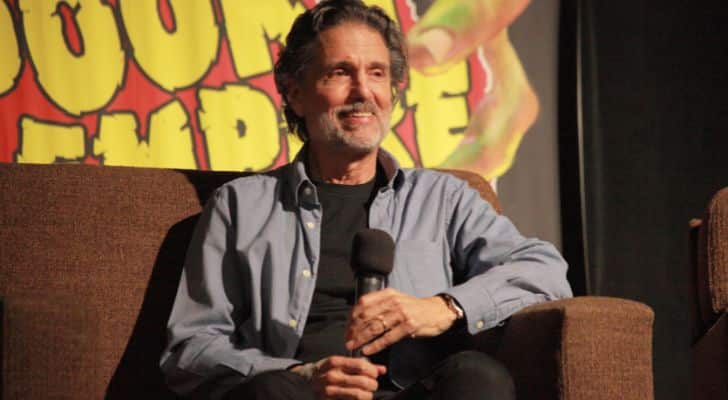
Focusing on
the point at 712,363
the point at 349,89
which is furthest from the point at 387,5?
the point at 712,363

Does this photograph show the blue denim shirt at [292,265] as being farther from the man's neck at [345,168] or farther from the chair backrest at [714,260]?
the chair backrest at [714,260]

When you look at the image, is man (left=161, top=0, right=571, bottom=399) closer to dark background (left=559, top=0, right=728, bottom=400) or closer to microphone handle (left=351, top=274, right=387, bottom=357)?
microphone handle (left=351, top=274, right=387, bottom=357)

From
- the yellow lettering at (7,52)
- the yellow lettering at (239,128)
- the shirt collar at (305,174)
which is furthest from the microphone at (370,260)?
the yellow lettering at (7,52)

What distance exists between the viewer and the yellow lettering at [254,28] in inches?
120

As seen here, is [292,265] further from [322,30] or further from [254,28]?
[254,28]

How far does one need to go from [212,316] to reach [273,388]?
0.36 meters

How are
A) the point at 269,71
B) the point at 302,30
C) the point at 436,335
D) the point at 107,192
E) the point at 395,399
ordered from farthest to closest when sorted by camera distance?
the point at 269,71, the point at 302,30, the point at 107,192, the point at 436,335, the point at 395,399

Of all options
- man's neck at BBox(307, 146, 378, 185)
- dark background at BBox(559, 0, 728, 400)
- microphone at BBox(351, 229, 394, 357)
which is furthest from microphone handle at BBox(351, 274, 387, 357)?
dark background at BBox(559, 0, 728, 400)

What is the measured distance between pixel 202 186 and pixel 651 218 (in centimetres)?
181

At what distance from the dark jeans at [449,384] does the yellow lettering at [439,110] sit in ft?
5.59

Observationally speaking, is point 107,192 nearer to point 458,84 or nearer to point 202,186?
point 202,186

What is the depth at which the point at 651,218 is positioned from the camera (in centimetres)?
334

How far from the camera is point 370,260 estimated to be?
147 cm

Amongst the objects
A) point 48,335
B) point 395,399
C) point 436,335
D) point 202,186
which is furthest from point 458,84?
point 48,335
